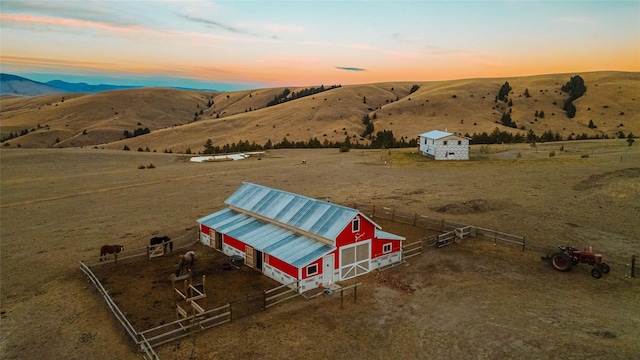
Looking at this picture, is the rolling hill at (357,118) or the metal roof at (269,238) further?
the rolling hill at (357,118)

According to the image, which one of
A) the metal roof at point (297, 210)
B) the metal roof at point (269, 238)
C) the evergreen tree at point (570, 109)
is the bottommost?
the metal roof at point (269, 238)

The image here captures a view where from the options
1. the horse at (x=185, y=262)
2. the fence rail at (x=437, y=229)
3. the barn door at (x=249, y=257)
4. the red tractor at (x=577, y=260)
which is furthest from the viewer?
the fence rail at (x=437, y=229)

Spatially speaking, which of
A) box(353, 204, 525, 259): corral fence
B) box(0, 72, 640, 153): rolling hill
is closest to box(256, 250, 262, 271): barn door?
box(353, 204, 525, 259): corral fence

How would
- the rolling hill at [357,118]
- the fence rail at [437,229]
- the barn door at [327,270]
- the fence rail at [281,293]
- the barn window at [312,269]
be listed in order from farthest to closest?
A: the rolling hill at [357,118]
the fence rail at [437,229]
the barn door at [327,270]
the barn window at [312,269]
the fence rail at [281,293]

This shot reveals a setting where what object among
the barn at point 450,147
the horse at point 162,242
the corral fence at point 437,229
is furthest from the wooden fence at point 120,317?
the barn at point 450,147

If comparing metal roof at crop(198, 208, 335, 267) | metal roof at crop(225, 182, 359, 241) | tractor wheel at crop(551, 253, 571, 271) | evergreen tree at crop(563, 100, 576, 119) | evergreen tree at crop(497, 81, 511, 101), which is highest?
evergreen tree at crop(497, 81, 511, 101)

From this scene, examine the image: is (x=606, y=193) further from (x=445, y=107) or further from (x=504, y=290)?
(x=445, y=107)

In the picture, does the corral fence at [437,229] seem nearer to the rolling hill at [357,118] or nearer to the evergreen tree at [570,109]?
the rolling hill at [357,118]

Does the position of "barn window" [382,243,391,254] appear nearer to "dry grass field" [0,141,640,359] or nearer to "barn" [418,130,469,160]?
"dry grass field" [0,141,640,359]
